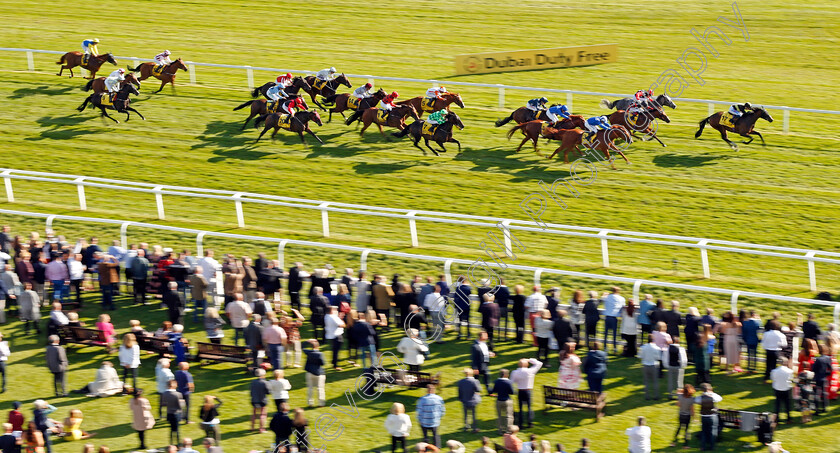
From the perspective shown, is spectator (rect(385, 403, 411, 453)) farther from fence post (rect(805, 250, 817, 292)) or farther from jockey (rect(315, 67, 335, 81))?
jockey (rect(315, 67, 335, 81))

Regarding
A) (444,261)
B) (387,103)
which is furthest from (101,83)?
(444,261)

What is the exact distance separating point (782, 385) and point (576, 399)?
8.42 ft

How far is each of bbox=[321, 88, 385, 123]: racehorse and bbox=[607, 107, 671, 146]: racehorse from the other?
16.9ft

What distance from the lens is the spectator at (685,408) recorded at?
13211mm

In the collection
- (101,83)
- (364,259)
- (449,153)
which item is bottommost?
(364,259)

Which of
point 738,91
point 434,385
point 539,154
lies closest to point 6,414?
point 434,385

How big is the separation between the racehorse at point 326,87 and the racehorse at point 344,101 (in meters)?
0.19

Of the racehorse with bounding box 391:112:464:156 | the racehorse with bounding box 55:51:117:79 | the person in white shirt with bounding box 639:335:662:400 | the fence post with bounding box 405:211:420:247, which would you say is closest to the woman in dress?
the person in white shirt with bounding box 639:335:662:400

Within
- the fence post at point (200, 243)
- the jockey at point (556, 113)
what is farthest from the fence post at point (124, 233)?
the jockey at point (556, 113)

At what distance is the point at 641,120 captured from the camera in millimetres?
23562

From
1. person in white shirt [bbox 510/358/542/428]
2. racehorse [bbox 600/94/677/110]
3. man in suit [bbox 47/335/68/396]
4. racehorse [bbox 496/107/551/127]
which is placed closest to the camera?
person in white shirt [bbox 510/358/542/428]

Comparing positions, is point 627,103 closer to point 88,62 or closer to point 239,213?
point 239,213

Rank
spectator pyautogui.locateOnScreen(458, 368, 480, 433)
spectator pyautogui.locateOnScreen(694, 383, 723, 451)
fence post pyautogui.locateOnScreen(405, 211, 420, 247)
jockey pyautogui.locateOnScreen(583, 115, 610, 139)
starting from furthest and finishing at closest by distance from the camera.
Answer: jockey pyautogui.locateOnScreen(583, 115, 610, 139)
fence post pyautogui.locateOnScreen(405, 211, 420, 247)
spectator pyautogui.locateOnScreen(458, 368, 480, 433)
spectator pyautogui.locateOnScreen(694, 383, 723, 451)

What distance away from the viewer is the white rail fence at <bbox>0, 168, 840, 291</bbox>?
55.6 ft
